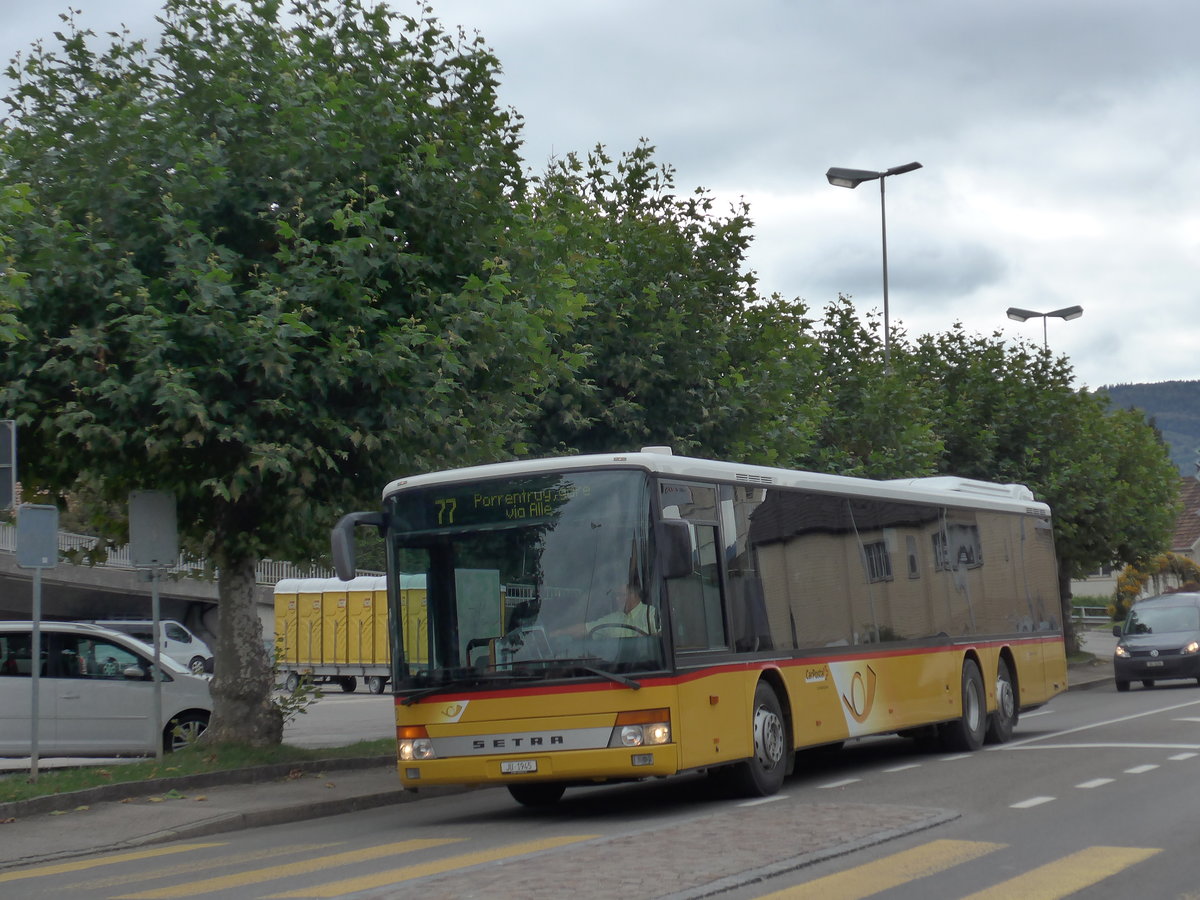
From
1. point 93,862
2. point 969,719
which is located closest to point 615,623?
point 93,862

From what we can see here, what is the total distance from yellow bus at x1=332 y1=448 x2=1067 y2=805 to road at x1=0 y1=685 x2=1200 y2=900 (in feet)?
1.69

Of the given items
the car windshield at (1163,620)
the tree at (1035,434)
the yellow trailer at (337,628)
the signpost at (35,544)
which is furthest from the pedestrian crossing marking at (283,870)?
the yellow trailer at (337,628)

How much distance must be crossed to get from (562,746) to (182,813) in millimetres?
3594

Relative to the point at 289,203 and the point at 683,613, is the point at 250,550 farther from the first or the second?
the point at 683,613

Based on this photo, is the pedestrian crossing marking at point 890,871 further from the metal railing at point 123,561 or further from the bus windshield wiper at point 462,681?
the metal railing at point 123,561

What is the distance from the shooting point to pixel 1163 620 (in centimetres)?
3266

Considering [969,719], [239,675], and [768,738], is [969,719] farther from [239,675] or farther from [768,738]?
[239,675]

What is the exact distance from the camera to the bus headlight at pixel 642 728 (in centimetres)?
1163

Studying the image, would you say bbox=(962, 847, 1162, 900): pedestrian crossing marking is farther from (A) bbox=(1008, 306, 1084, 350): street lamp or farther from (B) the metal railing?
(A) bbox=(1008, 306, 1084, 350): street lamp

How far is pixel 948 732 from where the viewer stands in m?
17.7

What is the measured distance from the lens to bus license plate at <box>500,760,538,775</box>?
39.0 ft

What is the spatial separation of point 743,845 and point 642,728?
2.02 metres

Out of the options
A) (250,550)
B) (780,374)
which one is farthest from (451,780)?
(780,374)

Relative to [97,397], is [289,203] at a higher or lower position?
higher
